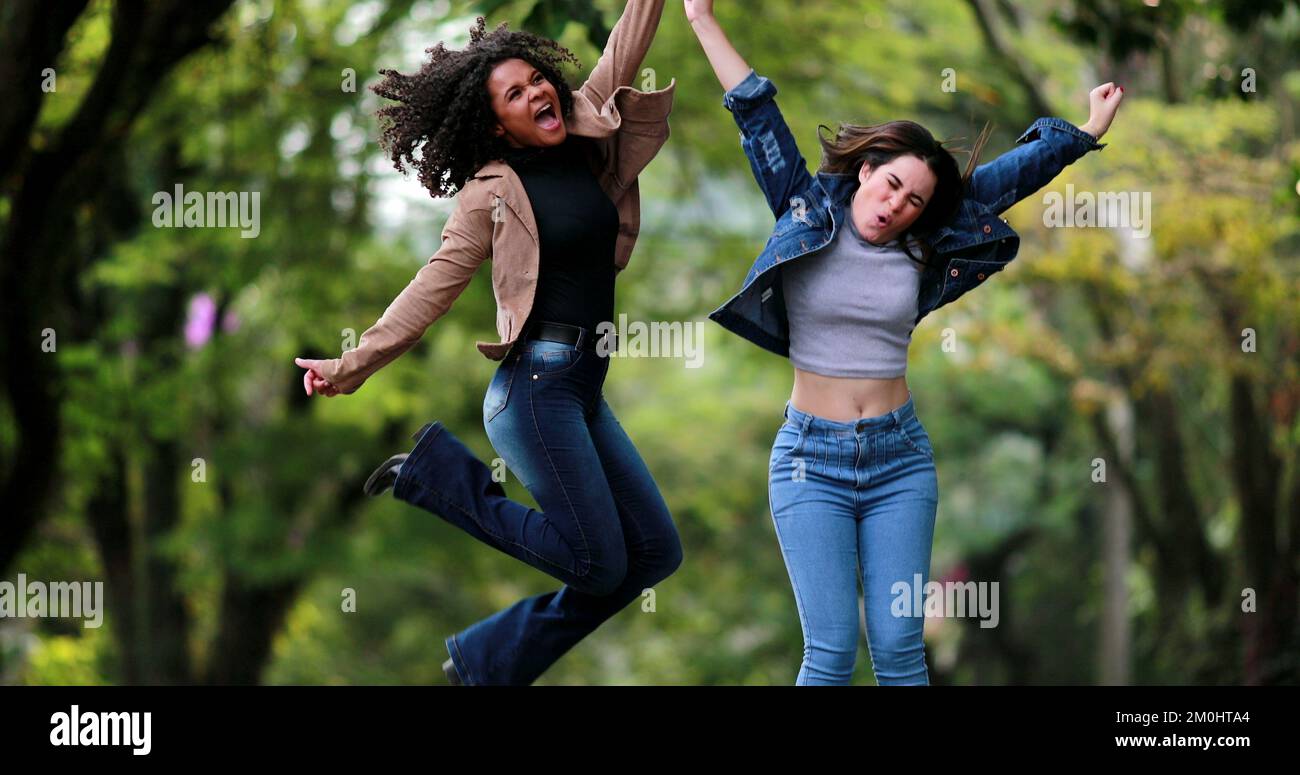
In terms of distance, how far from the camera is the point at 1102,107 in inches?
159

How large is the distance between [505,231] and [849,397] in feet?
3.41

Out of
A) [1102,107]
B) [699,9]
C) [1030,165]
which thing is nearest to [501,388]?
[699,9]

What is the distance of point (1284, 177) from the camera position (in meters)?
9.16

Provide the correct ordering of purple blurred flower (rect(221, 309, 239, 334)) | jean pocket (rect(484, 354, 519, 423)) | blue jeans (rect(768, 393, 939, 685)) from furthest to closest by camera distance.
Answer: purple blurred flower (rect(221, 309, 239, 334)), jean pocket (rect(484, 354, 519, 423)), blue jeans (rect(768, 393, 939, 685))

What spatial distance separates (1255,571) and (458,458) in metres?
8.85

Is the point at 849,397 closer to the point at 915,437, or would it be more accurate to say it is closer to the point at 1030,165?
the point at 915,437

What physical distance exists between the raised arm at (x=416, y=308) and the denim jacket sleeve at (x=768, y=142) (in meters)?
0.75

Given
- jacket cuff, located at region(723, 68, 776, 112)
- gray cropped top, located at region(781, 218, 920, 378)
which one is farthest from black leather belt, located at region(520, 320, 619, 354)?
jacket cuff, located at region(723, 68, 776, 112)

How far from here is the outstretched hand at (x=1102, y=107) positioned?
4023mm

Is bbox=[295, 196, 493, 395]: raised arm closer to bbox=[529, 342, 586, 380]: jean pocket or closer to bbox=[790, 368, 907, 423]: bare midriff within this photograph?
bbox=[529, 342, 586, 380]: jean pocket

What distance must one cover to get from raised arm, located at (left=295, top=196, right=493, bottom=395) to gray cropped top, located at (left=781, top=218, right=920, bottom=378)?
0.92 metres

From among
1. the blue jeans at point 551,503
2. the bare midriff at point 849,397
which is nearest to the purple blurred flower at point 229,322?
the blue jeans at point 551,503

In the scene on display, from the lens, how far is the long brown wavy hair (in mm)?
3789

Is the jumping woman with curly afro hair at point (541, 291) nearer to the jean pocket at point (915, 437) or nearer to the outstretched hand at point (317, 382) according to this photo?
the outstretched hand at point (317, 382)
